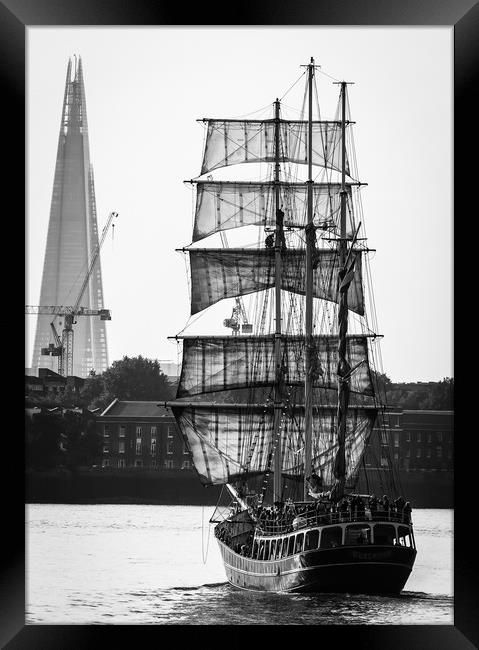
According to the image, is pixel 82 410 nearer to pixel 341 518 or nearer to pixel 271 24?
pixel 341 518

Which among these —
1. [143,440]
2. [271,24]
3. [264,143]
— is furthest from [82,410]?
[271,24]

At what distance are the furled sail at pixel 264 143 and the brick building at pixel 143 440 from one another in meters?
21.5

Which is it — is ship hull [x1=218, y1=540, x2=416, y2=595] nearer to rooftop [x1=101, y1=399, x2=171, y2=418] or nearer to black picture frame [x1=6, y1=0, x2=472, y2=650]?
black picture frame [x1=6, y1=0, x2=472, y2=650]

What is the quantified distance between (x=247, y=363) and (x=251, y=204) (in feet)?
10.5

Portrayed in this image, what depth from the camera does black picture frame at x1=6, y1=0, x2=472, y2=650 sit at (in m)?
14.3

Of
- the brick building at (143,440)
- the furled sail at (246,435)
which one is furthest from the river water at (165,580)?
the brick building at (143,440)

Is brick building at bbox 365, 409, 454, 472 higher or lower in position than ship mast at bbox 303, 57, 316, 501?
lower

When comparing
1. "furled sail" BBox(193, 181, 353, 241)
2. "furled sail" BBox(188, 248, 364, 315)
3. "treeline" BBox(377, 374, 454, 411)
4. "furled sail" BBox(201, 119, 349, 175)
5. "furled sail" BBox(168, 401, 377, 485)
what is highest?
"furled sail" BBox(201, 119, 349, 175)

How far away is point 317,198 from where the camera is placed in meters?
28.7

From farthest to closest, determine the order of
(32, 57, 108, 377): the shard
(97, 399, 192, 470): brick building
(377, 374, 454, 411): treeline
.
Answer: (97, 399, 192, 470): brick building
(32, 57, 108, 377): the shard
(377, 374, 454, 411): treeline

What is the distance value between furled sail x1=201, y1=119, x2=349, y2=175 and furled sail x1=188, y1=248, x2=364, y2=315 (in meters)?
1.79

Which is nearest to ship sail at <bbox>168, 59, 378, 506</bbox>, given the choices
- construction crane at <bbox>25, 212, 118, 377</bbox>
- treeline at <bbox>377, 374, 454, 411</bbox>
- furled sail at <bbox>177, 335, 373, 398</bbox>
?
furled sail at <bbox>177, 335, 373, 398</bbox>

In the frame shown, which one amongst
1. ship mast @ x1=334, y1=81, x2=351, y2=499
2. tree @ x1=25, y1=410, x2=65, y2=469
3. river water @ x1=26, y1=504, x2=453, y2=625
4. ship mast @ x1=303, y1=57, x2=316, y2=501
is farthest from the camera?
tree @ x1=25, y1=410, x2=65, y2=469
